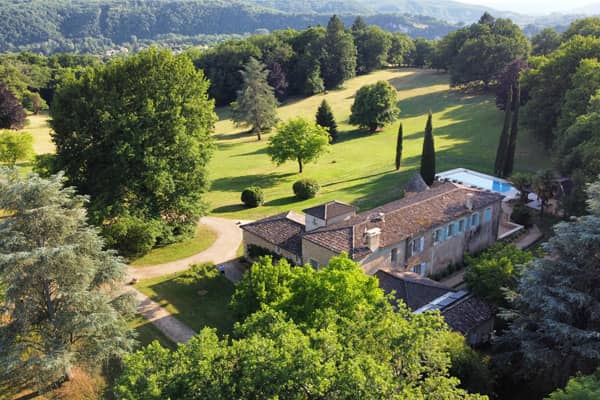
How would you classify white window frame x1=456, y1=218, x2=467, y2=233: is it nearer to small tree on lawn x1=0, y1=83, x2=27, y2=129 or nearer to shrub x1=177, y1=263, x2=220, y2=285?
shrub x1=177, y1=263, x2=220, y2=285

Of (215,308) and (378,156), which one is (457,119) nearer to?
(378,156)

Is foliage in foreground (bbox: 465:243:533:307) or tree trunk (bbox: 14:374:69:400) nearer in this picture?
tree trunk (bbox: 14:374:69:400)

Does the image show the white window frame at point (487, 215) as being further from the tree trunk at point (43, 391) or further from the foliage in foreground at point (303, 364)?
the tree trunk at point (43, 391)

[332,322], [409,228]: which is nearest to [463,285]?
[409,228]

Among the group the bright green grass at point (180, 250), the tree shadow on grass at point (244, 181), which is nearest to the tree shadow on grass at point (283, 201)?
the tree shadow on grass at point (244, 181)

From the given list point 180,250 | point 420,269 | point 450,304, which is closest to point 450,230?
point 420,269

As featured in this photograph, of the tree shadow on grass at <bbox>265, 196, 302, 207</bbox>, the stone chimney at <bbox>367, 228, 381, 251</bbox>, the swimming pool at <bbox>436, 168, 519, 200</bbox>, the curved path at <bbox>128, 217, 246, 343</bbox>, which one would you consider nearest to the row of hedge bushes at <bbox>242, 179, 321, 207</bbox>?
the tree shadow on grass at <bbox>265, 196, 302, 207</bbox>
